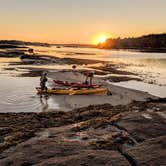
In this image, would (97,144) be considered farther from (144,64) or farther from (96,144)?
(144,64)

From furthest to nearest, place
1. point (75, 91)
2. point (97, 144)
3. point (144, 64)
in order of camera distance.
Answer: point (144, 64), point (75, 91), point (97, 144)

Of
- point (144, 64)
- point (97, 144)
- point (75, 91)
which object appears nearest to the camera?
point (97, 144)

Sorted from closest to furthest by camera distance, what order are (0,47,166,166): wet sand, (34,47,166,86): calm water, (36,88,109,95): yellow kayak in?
(0,47,166,166): wet sand < (36,88,109,95): yellow kayak < (34,47,166,86): calm water

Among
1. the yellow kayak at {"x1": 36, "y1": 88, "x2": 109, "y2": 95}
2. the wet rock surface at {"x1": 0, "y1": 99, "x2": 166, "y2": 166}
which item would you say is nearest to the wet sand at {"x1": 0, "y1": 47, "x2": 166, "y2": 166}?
the wet rock surface at {"x1": 0, "y1": 99, "x2": 166, "y2": 166}

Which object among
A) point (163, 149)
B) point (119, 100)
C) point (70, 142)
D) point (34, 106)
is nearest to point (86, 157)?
point (70, 142)

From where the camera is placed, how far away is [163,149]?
649cm

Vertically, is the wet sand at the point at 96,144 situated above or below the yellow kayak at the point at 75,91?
above

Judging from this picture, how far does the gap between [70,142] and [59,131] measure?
1.45 metres

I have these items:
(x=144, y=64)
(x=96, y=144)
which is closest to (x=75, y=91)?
(x=96, y=144)

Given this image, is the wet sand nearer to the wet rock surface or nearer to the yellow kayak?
the wet rock surface

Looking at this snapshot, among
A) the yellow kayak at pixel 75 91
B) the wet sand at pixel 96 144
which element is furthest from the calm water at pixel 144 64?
the wet sand at pixel 96 144

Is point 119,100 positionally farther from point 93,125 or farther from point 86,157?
point 86,157

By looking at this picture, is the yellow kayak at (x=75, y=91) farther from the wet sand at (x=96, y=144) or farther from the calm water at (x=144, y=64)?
the wet sand at (x=96, y=144)

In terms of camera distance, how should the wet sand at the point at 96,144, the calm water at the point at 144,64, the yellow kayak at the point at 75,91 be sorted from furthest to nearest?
1. the calm water at the point at 144,64
2. the yellow kayak at the point at 75,91
3. the wet sand at the point at 96,144
